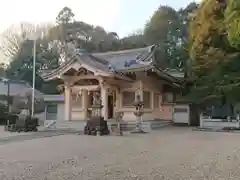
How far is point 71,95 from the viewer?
22.3 meters

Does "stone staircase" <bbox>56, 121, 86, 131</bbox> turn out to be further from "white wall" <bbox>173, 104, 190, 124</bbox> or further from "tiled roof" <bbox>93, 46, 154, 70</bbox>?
"white wall" <bbox>173, 104, 190, 124</bbox>

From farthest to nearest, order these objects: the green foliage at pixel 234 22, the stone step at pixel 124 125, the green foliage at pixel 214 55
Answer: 1. the stone step at pixel 124 125
2. the green foliage at pixel 214 55
3. the green foliage at pixel 234 22

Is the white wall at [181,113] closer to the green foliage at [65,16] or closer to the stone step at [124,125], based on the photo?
the stone step at [124,125]

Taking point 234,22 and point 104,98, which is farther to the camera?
point 104,98

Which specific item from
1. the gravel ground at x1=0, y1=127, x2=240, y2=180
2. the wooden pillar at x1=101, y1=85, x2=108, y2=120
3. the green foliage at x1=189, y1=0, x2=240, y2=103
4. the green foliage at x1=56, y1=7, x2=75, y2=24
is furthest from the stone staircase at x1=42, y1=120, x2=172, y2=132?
the green foliage at x1=56, y1=7, x2=75, y2=24

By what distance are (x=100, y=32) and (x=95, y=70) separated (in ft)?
77.0

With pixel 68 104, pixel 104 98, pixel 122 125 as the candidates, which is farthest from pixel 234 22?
pixel 68 104

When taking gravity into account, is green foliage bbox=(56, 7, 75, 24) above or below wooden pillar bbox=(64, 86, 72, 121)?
above

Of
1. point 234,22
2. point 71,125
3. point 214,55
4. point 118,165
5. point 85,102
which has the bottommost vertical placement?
point 118,165

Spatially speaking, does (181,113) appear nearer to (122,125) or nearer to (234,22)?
(122,125)

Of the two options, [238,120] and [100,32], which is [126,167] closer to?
[238,120]

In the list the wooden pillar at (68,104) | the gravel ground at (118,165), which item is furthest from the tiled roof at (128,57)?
the gravel ground at (118,165)

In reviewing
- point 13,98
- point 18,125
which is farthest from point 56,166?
point 13,98

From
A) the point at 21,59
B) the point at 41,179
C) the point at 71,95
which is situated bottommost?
the point at 41,179
